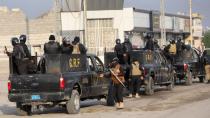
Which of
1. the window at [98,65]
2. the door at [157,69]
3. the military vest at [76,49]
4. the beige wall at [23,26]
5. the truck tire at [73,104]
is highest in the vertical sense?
the beige wall at [23,26]

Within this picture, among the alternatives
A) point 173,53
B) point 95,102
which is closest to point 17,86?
point 95,102

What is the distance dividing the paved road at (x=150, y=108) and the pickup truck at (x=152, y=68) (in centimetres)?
58

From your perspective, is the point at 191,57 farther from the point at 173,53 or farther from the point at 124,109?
the point at 124,109

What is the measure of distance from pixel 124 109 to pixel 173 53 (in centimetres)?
1169

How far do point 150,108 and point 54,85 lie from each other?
10.6 ft

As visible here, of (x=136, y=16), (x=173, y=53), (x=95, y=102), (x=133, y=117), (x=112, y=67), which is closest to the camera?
(x=133, y=117)

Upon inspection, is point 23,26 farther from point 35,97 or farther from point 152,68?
point 35,97

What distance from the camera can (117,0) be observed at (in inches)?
2534

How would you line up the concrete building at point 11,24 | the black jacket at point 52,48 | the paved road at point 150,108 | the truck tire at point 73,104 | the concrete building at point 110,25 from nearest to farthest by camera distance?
the paved road at point 150,108
the truck tire at point 73,104
the black jacket at point 52,48
the concrete building at point 11,24
the concrete building at point 110,25

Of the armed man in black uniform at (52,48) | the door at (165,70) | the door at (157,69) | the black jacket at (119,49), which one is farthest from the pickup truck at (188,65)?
the armed man in black uniform at (52,48)

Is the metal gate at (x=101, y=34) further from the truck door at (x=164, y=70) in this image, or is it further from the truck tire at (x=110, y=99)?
the truck tire at (x=110, y=99)

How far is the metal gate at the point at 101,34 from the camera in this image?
182ft

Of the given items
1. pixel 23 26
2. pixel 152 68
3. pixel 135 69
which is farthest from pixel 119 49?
pixel 23 26

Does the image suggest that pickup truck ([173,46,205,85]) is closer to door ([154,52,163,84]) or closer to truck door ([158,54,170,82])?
truck door ([158,54,170,82])
